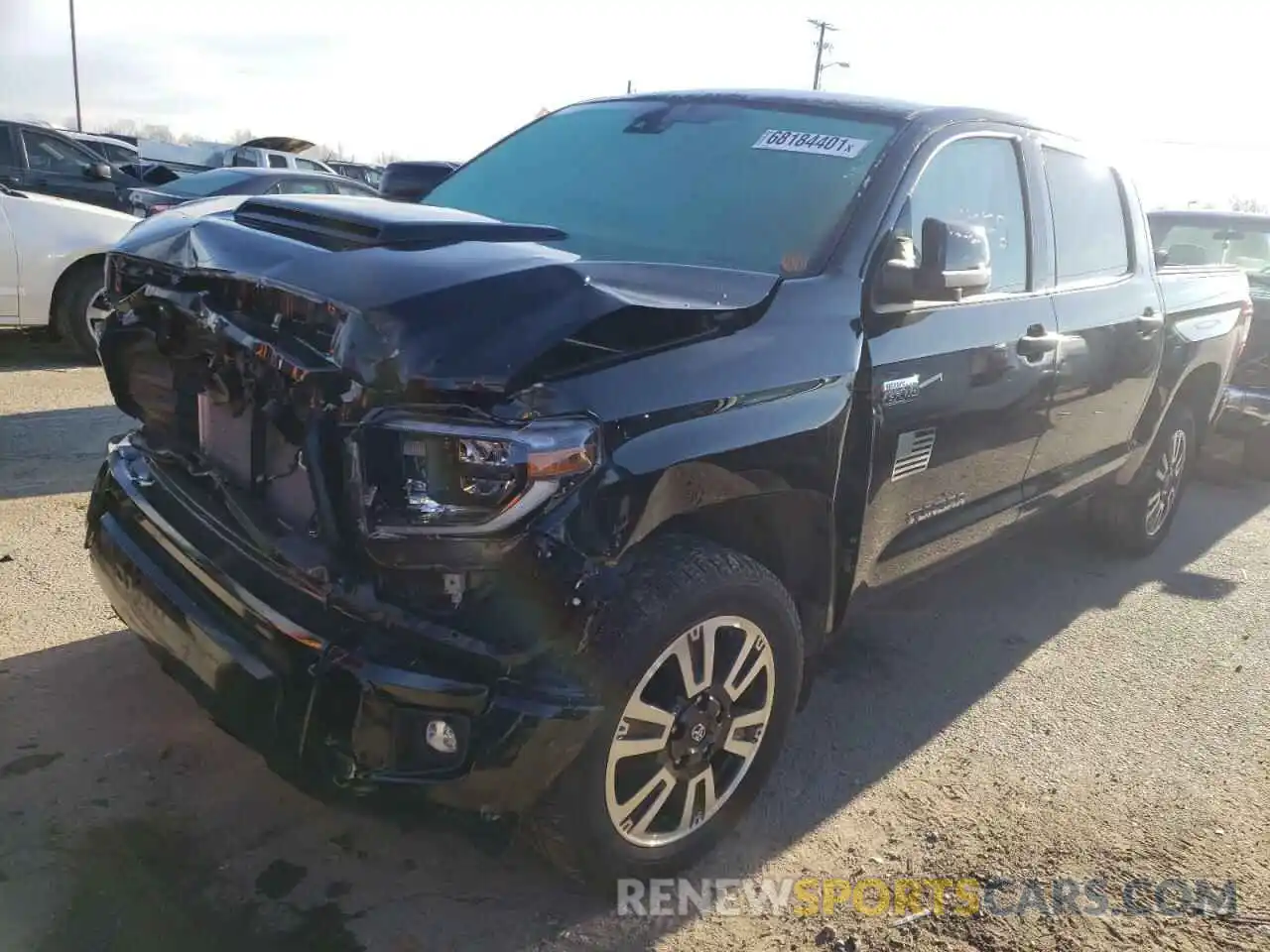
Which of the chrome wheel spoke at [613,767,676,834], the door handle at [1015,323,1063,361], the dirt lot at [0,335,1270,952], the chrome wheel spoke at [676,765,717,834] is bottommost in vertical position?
the dirt lot at [0,335,1270,952]

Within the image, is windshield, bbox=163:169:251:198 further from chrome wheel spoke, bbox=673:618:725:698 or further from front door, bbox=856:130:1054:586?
chrome wheel spoke, bbox=673:618:725:698

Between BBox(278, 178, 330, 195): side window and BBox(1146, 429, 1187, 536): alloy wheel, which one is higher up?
BBox(278, 178, 330, 195): side window

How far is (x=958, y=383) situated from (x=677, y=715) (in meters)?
1.41

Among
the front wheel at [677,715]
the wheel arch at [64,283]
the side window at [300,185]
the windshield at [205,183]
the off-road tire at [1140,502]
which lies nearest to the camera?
the front wheel at [677,715]

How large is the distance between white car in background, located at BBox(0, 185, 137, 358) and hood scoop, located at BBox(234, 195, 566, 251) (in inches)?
210

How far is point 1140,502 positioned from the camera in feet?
17.2

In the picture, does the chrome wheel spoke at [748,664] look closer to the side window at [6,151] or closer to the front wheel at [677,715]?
the front wheel at [677,715]

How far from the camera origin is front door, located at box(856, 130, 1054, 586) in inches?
116

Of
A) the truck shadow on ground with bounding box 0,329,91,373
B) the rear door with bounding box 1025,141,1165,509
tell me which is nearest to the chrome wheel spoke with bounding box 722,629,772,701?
the rear door with bounding box 1025,141,1165,509

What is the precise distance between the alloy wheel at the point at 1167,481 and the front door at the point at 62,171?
10.8m

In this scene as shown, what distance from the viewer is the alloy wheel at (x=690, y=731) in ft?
7.80

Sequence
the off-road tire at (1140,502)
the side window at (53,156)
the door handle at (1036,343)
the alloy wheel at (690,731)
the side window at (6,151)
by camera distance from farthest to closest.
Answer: the side window at (53,156) < the side window at (6,151) < the off-road tire at (1140,502) < the door handle at (1036,343) < the alloy wheel at (690,731)

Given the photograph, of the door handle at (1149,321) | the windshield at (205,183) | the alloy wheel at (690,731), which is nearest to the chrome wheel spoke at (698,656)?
the alloy wheel at (690,731)

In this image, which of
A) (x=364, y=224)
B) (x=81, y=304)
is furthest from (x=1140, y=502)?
(x=81, y=304)
